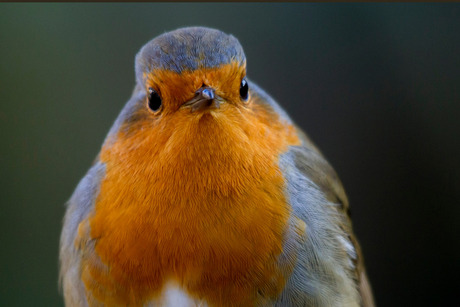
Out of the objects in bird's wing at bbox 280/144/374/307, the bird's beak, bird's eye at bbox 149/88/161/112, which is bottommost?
bird's wing at bbox 280/144/374/307

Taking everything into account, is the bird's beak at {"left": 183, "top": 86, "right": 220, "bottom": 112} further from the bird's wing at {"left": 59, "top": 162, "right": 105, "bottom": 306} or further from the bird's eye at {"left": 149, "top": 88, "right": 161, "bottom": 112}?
A: the bird's wing at {"left": 59, "top": 162, "right": 105, "bottom": 306}

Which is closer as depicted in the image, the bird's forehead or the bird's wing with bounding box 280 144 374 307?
the bird's forehead

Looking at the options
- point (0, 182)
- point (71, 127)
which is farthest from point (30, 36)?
point (0, 182)

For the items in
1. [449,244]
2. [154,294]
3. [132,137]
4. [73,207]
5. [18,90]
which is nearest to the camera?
[154,294]

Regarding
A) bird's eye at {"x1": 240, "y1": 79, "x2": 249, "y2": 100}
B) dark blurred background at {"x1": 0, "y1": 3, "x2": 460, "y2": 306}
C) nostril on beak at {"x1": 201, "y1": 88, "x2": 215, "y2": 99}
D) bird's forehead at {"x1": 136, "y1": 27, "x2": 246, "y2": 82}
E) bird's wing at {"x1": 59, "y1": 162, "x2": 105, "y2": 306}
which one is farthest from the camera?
dark blurred background at {"x1": 0, "y1": 3, "x2": 460, "y2": 306}

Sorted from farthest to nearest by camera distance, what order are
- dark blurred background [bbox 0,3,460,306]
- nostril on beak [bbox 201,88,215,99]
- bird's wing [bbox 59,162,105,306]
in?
dark blurred background [bbox 0,3,460,306]
bird's wing [bbox 59,162,105,306]
nostril on beak [bbox 201,88,215,99]

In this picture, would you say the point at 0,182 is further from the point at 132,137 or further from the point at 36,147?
the point at 132,137

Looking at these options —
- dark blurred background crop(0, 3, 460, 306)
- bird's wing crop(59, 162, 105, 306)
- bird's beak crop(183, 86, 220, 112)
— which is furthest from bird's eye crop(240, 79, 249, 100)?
dark blurred background crop(0, 3, 460, 306)

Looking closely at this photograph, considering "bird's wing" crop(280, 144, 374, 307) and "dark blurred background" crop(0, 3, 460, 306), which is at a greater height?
"dark blurred background" crop(0, 3, 460, 306)
